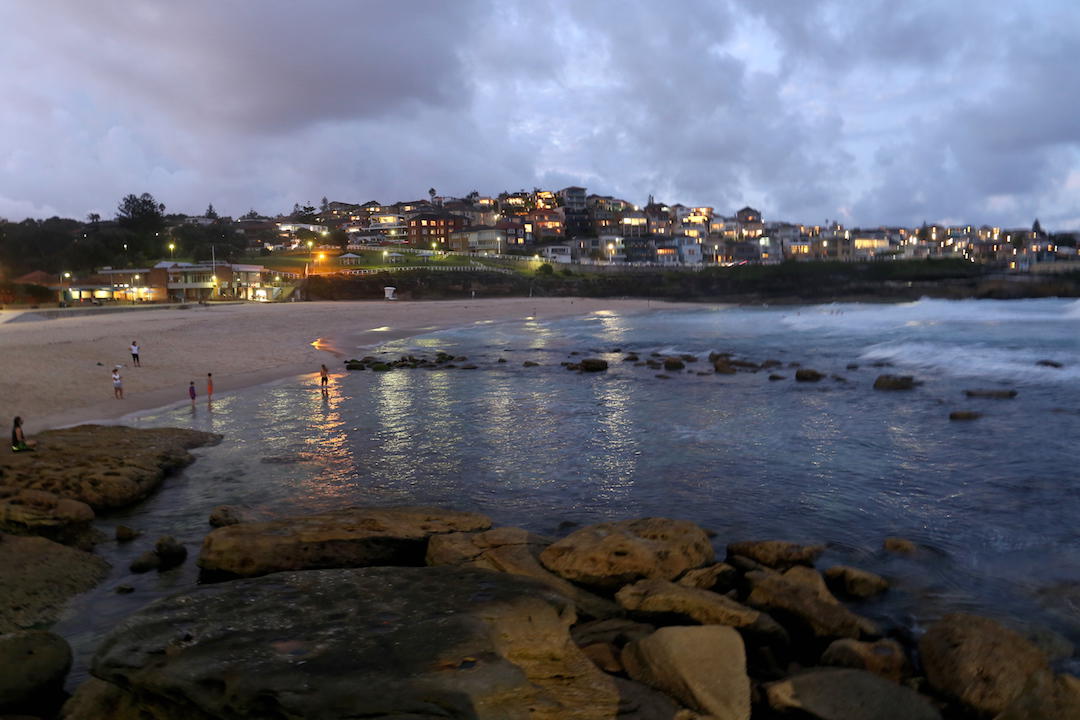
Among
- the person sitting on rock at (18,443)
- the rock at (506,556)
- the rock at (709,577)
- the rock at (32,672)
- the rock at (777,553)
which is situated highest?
the person sitting on rock at (18,443)

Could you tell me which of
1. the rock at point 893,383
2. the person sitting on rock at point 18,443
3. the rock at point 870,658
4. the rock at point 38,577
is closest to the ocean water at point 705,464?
the rock at point 38,577

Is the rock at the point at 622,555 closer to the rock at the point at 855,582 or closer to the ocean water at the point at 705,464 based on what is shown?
the rock at the point at 855,582

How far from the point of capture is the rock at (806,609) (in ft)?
24.3

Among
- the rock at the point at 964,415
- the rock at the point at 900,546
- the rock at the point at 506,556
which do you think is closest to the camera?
the rock at the point at 506,556

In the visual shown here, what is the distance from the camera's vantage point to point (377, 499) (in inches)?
514

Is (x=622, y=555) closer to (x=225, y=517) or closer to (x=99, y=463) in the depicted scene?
(x=225, y=517)

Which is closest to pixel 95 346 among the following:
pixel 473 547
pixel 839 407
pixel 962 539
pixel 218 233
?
pixel 473 547

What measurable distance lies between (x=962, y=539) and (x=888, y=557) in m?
1.74

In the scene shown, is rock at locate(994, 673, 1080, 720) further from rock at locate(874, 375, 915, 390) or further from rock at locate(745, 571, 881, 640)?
rock at locate(874, 375, 915, 390)

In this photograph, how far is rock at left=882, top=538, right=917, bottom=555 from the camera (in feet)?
34.1

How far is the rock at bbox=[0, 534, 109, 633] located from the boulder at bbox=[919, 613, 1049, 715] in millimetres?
10109

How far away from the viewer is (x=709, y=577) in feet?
27.7

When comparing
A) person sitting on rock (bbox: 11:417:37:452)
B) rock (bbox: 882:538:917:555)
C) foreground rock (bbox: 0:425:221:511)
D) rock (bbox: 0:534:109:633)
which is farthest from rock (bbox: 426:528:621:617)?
person sitting on rock (bbox: 11:417:37:452)

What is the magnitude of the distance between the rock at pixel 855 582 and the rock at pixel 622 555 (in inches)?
68.6
